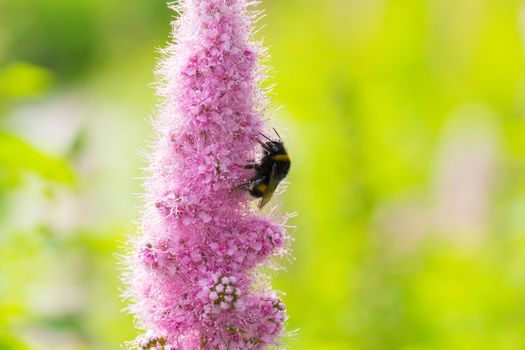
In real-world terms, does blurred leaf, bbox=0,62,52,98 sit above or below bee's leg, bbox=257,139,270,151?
above

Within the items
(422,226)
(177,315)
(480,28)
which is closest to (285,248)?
(177,315)

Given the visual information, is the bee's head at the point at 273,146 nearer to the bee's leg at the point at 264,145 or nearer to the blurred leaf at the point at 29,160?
the bee's leg at the point at 264,145

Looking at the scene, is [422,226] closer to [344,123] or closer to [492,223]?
[492,223]

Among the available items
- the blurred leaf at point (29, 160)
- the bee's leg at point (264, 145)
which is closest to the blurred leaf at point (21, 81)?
the blurred leaf at point (29, 160)

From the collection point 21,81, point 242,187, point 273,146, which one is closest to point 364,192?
point 21,81

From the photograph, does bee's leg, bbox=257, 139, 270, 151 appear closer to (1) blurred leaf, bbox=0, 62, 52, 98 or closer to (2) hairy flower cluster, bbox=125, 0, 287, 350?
(2) hairy flower cluster, bbox=125, 0, 287, 350

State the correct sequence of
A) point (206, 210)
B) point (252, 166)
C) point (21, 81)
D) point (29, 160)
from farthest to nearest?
point (21, 81) → point (29, 160) → point (252, 166) → point (206, 210)

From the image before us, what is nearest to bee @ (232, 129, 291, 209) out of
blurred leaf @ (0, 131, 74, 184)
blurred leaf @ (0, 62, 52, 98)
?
blurred leaf @ (0, 131, 74, 184)

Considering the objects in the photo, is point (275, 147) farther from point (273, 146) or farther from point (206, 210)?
point (206, 210)
